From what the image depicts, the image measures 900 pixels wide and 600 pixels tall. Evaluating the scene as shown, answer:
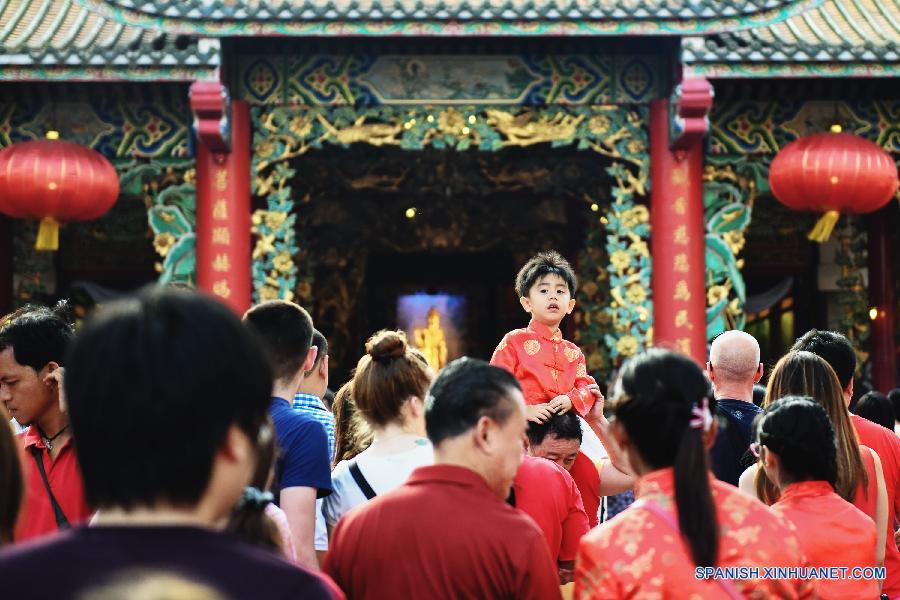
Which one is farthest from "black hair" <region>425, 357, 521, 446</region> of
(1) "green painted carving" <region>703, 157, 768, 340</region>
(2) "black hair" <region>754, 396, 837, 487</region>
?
(1) "green painted carving" <region>703, 157, 768, 340</region>

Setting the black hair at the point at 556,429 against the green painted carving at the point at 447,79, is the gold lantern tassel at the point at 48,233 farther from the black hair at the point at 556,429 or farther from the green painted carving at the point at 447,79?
the black hair at the point at 556,429

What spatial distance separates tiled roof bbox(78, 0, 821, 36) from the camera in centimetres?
796

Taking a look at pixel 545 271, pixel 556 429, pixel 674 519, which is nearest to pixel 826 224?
pixel 545 271

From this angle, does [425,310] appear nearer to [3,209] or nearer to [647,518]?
[3,209]

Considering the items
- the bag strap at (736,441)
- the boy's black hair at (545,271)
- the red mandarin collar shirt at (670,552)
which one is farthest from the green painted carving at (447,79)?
the red mandarin collar shirt at (670,552)

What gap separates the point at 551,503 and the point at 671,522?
1.15 m

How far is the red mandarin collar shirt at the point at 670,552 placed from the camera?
216 cm

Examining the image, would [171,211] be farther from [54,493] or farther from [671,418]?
[671,418]

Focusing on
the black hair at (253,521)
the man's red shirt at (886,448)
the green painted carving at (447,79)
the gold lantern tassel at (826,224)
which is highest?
the green painted carving at (447,79)

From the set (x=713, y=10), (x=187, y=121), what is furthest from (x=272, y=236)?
(x=713, y=10)

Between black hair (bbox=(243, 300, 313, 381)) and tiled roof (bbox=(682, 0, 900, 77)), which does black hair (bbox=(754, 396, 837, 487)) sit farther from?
tiled roof (bbox=(682, 0, 900, 77))

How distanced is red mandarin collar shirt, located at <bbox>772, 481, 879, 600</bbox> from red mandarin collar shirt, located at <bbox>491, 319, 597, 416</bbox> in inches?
81.8

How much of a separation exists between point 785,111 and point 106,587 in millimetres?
8058

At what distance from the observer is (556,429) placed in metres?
4.09
